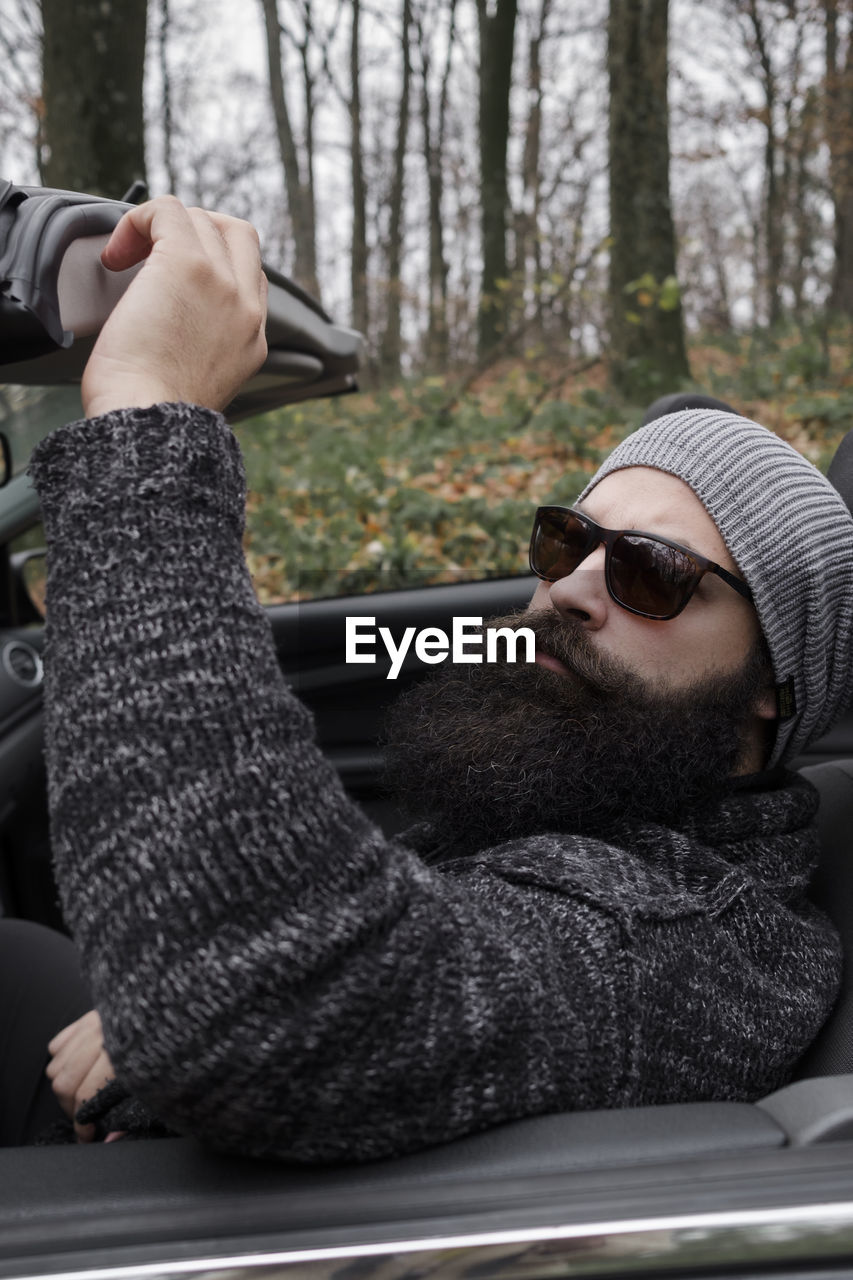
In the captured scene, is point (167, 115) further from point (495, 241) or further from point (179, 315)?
point (179, 315)

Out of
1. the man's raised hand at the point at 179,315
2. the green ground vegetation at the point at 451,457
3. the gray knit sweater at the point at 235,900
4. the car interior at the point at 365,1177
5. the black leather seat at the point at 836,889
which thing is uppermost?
the man's raised hand at the point at 179,315

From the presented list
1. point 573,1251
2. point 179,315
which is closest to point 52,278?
point 179,315

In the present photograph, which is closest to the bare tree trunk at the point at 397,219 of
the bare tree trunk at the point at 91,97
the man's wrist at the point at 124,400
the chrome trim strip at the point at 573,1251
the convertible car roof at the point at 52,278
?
the bare tree trunk at the point at 91,97

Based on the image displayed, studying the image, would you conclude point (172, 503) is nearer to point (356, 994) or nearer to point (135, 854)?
point (135, 854)

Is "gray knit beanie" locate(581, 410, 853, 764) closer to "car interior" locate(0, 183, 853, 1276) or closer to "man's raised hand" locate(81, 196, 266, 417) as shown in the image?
"car interior" locate(0, 183, 853, 1276)

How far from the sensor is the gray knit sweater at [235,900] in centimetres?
102

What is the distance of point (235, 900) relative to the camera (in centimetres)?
103

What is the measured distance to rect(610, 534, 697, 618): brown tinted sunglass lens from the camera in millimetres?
1828

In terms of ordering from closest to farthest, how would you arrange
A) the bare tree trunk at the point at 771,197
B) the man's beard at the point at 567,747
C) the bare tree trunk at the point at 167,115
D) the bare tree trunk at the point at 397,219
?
1. the man's beard at the point at 567,747
2. the bare tree trunk at the point at 397,219
3. the bare tree trunk at the point at 771,197
4. the bare tree trunk at the point at 167,115

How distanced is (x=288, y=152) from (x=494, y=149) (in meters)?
3.61

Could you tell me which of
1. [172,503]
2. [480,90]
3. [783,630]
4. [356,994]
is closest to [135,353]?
[172,503]

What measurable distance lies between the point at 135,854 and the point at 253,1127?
0.93 feet

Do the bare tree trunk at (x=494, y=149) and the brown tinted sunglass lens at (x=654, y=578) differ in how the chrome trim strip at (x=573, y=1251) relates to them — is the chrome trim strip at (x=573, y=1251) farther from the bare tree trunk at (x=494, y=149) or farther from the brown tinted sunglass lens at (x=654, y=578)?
the bare tree trunk at (x=494, y=149)

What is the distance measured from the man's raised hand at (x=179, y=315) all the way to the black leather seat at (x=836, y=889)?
1224 mm
